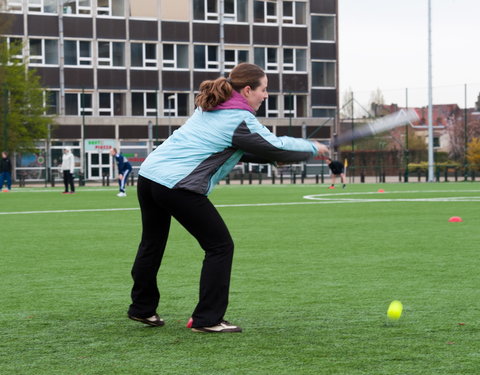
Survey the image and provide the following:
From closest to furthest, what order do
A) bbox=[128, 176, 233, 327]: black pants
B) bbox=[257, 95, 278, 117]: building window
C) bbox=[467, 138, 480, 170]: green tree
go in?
bbox=[128, 176, 233, 327]: black pants
bbox=[467, 138, 480, 170]: green tree
bbox=[257, 95, 278, 117]: building window

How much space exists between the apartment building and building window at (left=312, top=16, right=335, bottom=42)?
0.08 meters

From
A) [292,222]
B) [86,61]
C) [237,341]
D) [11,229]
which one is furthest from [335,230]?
[86,61]

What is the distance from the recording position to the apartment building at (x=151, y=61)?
197 feet

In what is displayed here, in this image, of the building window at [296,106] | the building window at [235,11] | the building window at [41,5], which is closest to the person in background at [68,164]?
the building window at [41,5]

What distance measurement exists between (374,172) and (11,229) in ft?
148

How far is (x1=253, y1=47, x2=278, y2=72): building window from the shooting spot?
67188 millimetres

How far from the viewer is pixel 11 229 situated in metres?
16.4

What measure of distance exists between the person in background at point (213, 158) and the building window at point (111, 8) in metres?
57.5

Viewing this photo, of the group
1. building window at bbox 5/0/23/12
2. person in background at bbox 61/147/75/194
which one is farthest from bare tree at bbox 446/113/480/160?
person in background at bbox 61/147/75/194

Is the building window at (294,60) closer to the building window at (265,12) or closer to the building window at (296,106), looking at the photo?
the building window at (296,106)

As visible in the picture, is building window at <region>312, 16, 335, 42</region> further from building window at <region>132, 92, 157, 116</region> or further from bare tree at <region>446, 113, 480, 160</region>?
building window at <region>132, 92, 157, 116</region>

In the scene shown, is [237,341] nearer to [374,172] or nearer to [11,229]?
[11,229]

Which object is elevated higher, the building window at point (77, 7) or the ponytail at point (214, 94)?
the building window at point (77, 7)

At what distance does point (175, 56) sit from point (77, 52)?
22.9ft
